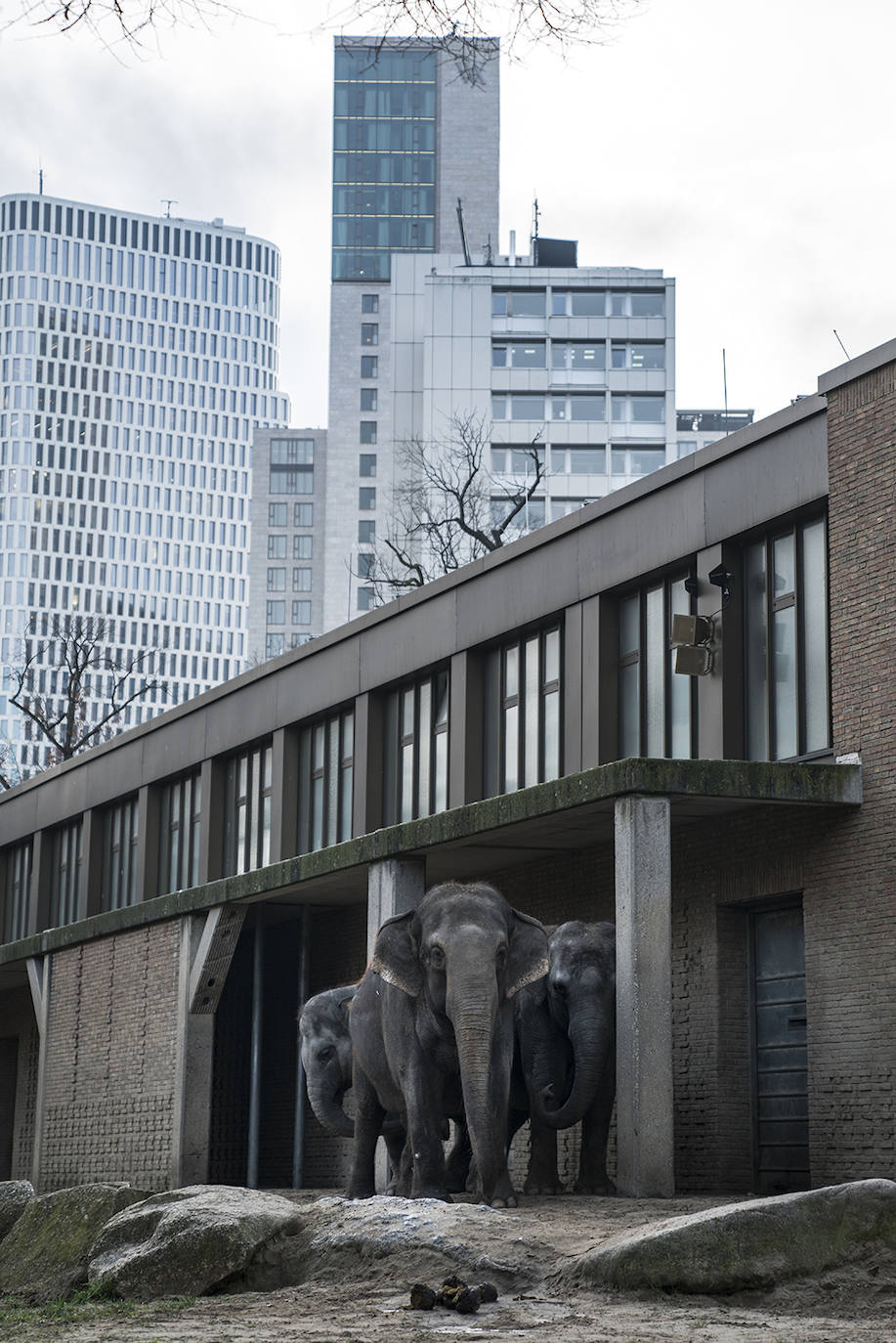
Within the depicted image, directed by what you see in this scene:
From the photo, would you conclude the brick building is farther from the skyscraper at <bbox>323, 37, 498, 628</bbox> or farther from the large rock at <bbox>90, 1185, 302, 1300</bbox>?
the skyscraper at <bbox>323, 37, 498, 628</bbox>

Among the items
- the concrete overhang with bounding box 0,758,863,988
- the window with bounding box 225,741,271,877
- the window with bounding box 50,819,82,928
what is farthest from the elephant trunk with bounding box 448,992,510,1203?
the window with bounding box 50,819,82,928

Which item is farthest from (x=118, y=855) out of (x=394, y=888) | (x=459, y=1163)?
(x=459, y=1163)

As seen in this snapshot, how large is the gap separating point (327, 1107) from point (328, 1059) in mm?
510

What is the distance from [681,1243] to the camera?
10906mm

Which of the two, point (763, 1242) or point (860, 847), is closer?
point (763, 1242)

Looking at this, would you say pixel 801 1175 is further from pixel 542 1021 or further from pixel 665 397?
pixel 665 397

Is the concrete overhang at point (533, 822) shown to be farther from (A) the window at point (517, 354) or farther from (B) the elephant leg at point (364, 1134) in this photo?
(A) the window at point (517, 354)

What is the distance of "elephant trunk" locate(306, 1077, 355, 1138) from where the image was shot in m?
22.0

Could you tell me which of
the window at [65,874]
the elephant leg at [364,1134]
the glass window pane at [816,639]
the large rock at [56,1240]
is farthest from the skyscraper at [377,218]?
the large rock at [56,1240]

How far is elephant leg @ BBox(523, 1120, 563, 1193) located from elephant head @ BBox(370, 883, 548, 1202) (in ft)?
4.71

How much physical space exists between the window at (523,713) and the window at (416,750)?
1.02 meters

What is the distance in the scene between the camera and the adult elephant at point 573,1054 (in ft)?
58.3

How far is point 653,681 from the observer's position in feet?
77.6

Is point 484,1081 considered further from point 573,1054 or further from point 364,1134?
point 364,1134
